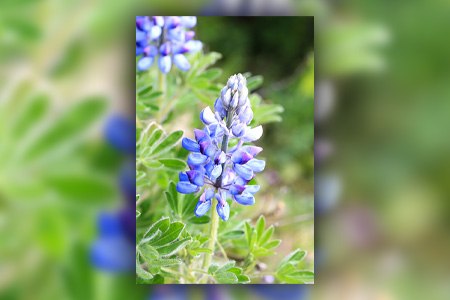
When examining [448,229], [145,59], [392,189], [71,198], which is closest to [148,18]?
[145,59]

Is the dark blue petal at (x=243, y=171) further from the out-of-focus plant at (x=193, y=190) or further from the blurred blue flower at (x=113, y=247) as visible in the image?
the blurred blue flower at (x=113, y=247)

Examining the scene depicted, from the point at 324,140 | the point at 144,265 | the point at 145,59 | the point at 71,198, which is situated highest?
the point at 145,59

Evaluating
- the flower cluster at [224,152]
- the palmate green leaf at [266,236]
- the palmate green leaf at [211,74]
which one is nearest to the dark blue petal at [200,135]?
the flower cluster at [224,152]

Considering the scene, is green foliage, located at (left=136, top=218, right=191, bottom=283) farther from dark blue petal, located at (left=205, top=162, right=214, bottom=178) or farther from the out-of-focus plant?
dark blue petal, located at (left=205, top=162, right=214, bottom=178)

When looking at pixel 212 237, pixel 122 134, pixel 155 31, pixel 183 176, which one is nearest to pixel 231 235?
pixel 212 237

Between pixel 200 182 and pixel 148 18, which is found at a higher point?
pixel 148 18

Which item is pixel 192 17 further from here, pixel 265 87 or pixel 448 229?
pixel 448 229
